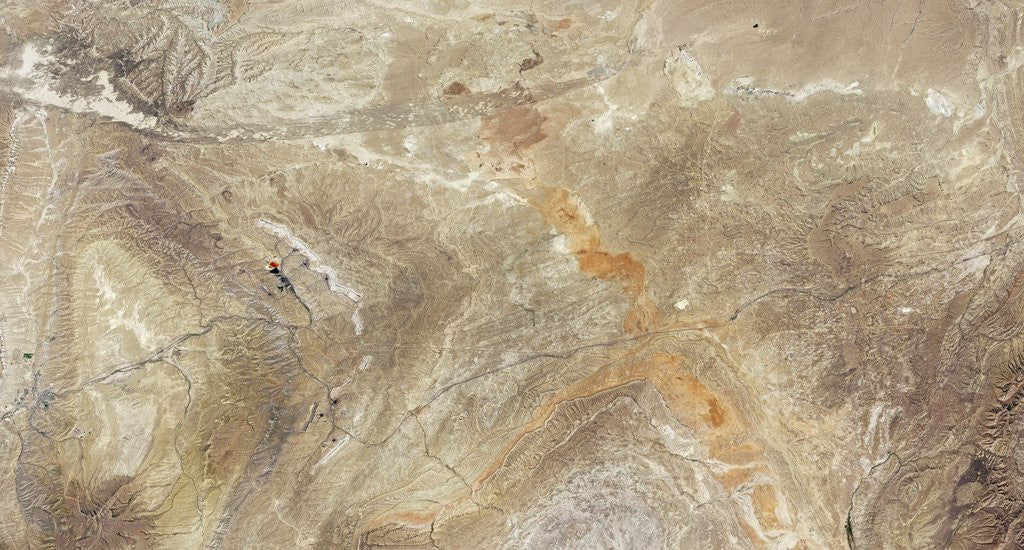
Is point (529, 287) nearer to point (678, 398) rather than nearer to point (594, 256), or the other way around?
point (594, 256)

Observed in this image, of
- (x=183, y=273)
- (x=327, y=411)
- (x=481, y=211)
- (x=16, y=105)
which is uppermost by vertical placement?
(x=16, y=105)

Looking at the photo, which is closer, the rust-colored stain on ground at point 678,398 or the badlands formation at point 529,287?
the badlands formation at point 529,287

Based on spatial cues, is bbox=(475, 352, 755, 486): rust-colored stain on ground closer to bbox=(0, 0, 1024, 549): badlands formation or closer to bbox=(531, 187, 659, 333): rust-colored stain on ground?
bbox=(0, 0, 1024, 549): badlands formation

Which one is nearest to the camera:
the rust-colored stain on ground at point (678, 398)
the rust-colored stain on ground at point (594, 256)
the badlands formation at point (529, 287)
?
the badlands formation at point (529, 287)

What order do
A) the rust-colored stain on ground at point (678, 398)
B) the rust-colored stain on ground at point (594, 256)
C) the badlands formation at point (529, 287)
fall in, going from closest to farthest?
1. the badlands formation at point (529, 287)
2. the rust-colored stain on ground at point (678, 398)
3. the rust-colored stain on ground at point (594, 256)

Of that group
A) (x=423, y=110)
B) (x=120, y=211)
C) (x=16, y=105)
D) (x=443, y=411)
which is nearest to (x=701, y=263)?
(x=443, y=411)

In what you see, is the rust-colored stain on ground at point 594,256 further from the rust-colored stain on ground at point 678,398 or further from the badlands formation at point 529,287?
the rust-colored stain on ground at point 678,398

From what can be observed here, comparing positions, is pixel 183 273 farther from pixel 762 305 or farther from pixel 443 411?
pixel 762 305

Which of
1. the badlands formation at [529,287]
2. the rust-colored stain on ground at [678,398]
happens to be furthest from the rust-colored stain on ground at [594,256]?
the rust-colored stain on ground at [678,398]

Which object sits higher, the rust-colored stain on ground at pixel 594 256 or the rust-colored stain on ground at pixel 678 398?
the rust-colored stain on ground at pixel 594 256
